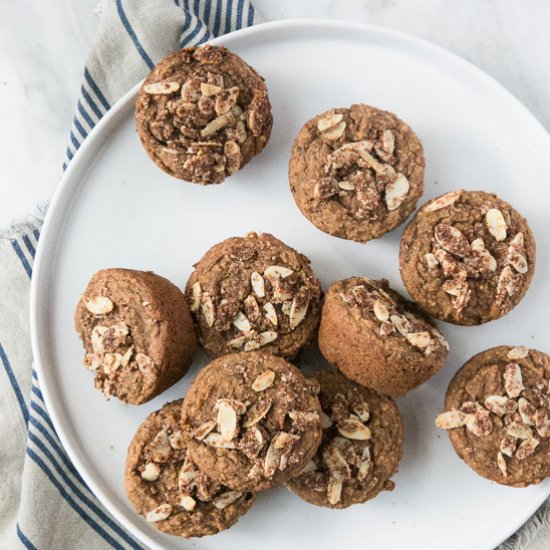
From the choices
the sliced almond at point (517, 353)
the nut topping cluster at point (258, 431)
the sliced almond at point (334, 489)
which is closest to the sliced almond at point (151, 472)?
the nut topping cluster at point (258, 431)

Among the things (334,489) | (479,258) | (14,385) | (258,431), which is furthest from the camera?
(14,385)

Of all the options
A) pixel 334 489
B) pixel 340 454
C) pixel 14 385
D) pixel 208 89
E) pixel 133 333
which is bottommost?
pixel 14 385

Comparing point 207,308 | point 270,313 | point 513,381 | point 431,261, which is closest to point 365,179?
point 431,261

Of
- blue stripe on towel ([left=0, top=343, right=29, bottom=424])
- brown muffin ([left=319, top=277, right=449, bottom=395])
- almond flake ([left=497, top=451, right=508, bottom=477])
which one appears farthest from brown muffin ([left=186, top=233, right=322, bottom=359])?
blue stripe on towel ([left=0, top=343, right=29, bottom=424])

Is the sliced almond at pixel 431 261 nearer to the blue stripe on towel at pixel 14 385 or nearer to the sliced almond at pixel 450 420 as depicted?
the sliced almond at pixel 450 420

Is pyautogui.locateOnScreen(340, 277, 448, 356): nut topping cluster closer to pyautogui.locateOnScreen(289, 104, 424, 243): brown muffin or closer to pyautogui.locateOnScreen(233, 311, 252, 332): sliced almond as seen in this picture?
pyautogui.locateOnScreen(289, 104, 424, 243): brown muffin

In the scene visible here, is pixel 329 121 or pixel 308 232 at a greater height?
pixel 329 121

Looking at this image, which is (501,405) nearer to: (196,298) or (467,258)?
(467,258)
